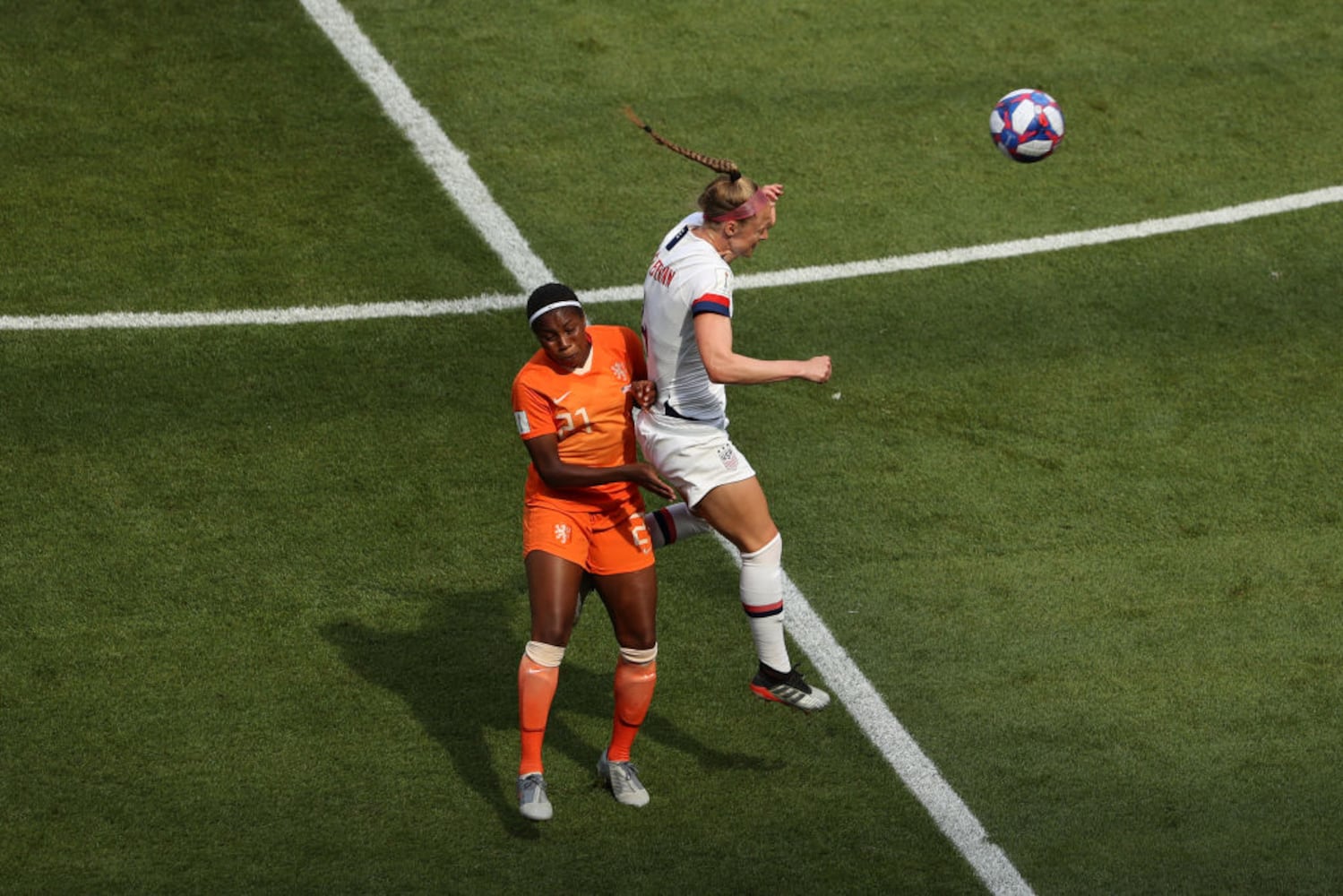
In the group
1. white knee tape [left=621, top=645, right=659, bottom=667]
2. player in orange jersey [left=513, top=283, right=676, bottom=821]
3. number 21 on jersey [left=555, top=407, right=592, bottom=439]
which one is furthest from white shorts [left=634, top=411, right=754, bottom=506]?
white knee tape [left=621, top=645, right=659, bottom=667]

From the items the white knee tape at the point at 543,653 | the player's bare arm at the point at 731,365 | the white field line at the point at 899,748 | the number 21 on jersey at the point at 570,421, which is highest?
the player's bare arm at the point at 731,365

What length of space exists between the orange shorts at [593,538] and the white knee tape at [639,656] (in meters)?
0.36

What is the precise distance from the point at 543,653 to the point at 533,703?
23cm

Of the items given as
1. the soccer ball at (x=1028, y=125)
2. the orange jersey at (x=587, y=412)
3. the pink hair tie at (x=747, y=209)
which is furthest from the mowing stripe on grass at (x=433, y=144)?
the pink hair tie at (x=747, y=209)

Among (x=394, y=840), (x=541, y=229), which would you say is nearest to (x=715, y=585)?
(x=394, y=840)

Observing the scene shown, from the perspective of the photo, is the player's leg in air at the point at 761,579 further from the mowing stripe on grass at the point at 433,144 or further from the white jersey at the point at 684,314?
the mowing stripe on grass at the point at 433,144

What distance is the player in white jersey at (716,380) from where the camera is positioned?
7.40 m

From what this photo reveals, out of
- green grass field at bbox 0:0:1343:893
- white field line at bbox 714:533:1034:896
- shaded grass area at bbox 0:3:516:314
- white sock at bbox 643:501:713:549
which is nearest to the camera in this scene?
white field line at bbox 714:533:1034:896

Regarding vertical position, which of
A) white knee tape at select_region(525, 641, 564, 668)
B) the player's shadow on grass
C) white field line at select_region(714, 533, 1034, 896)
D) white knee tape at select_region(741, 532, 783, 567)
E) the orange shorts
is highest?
the orange shorts

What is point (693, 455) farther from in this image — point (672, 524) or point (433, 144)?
point (433, 144)

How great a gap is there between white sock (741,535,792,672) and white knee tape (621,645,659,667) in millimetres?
580

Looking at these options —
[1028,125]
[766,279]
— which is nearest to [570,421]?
[1028,125]

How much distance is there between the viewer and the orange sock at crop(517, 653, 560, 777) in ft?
24.5

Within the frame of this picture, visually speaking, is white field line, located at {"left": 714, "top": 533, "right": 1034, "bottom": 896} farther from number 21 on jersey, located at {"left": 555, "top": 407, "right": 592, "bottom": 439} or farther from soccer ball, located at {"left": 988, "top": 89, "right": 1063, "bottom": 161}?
soccer ball, located at {"left": 988, "top": 89, "right": 1063, "bottom": 161}
